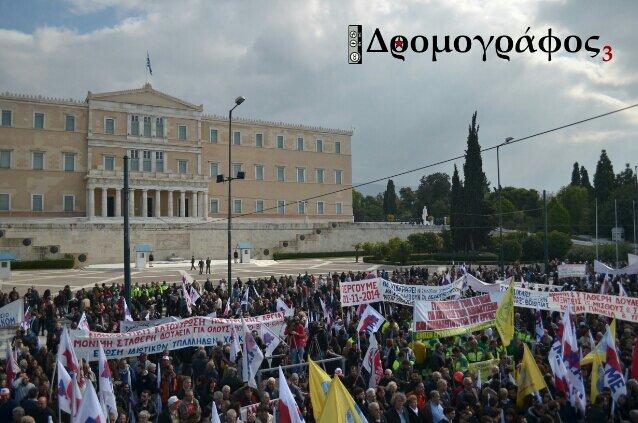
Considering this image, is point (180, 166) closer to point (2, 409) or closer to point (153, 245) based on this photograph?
point (153, 245)

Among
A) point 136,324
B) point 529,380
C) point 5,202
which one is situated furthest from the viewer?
point 5,202

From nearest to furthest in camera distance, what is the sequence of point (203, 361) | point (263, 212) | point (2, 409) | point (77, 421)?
point (77, 421), point (2, 409), point (203, 361), point (263, 212)

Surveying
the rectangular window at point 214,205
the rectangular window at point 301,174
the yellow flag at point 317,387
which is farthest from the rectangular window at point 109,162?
the yellow flag at point 317,387

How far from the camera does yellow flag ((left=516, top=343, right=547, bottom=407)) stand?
8.18m

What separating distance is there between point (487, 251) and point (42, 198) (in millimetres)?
42066

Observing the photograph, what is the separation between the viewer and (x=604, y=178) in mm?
66062

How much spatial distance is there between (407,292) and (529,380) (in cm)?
650

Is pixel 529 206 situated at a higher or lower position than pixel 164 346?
higher

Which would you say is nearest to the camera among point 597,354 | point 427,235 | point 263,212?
point 597,354

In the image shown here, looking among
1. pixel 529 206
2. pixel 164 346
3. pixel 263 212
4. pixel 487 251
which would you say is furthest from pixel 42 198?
pixel 529 206

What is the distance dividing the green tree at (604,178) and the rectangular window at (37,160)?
59597mm

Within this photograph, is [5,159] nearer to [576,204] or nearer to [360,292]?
[360,292]

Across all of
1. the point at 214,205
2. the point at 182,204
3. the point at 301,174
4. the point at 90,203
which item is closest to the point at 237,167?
the point at 214,205

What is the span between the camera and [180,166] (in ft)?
198
